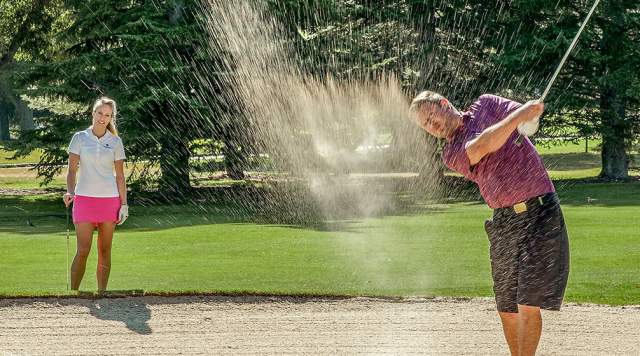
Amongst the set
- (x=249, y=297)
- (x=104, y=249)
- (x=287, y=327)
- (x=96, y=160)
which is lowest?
(x=249, y=297)

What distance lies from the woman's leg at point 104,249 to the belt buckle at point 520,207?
16.7ft

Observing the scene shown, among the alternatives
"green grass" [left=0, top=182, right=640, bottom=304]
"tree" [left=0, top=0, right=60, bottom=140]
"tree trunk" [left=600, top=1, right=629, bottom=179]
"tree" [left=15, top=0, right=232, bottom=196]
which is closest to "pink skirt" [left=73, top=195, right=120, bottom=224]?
"green grass" [left=0, top=182, right=640, bottom=304]

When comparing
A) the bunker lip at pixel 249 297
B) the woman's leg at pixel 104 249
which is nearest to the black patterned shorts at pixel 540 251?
the bunker lip at pixel 249 297

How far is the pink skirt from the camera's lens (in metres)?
10.1

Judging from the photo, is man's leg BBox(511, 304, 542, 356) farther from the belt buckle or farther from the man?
the belt buckle

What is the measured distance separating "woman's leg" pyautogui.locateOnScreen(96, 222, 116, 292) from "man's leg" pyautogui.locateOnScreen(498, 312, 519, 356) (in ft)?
15.7

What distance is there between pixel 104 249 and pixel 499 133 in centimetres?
553

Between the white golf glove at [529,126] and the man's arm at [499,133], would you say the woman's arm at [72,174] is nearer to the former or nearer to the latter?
the man's arm at [499,133]

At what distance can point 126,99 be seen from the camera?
2786 cm

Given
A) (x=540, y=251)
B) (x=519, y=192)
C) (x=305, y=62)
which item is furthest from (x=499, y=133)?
(x=305, y=62)

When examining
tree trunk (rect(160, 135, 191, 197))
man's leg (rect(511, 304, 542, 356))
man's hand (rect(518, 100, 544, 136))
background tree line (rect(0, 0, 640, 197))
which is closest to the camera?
man's hand (rect(518, 100, 544, 136))

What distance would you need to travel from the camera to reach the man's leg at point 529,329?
6363 millimetres

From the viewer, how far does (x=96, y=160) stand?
10023 millimetres

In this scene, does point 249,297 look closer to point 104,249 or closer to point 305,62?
point 104,249
